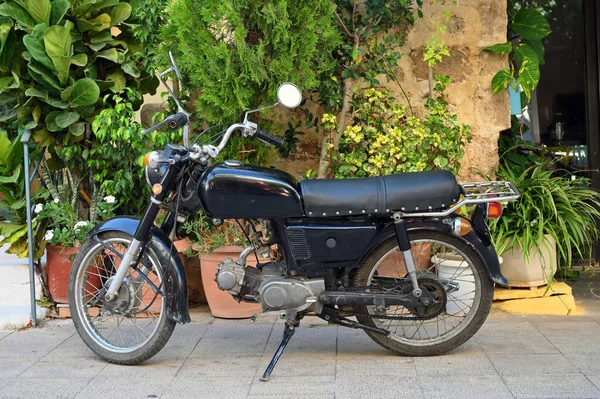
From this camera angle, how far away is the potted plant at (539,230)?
5.72m

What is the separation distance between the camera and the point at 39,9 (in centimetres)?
551

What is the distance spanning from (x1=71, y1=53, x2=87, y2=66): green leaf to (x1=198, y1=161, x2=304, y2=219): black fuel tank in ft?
5.92

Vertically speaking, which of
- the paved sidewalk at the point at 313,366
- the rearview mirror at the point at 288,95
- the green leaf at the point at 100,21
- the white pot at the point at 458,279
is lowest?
the paved sidewalk at the point at 313,366

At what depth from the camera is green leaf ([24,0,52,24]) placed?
5.49 metres

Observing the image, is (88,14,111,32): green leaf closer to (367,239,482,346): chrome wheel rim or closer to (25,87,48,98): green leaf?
(25,87,48,98): green leaf

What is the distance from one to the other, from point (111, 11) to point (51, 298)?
2.13 meters

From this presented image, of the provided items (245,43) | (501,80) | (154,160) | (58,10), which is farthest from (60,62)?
(501,80)

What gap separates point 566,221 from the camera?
229 inches

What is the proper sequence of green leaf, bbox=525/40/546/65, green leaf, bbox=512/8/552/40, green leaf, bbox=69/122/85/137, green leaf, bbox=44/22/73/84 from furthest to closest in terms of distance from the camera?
green leaf, bbox=525/40/546/65 → green leaf, bbox=512/8/552/40 → green leaf, bbox=69/122/85/137 → green leaf, bbox=44/22/73/84

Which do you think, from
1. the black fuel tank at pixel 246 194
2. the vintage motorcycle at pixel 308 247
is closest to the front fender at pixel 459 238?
the vintage motorcycle at pixel 308 247

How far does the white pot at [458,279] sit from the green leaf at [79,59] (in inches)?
108

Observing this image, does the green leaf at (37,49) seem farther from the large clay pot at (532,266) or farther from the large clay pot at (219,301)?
the large clay pot at (532,266)

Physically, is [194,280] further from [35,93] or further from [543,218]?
[543,218]

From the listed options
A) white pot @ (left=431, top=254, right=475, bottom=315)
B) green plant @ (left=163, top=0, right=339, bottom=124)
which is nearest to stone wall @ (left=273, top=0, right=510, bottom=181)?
green plant @ (left=163, top=0, right=339, bottom=124)
